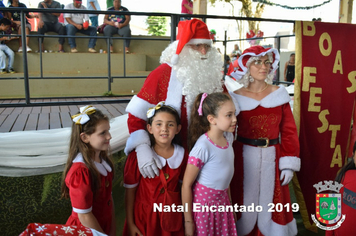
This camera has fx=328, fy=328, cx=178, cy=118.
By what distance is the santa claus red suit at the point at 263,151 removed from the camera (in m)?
1.99

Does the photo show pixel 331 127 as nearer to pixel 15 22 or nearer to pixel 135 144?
Answer: pixel 135 144

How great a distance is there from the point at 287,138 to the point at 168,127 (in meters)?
0.79

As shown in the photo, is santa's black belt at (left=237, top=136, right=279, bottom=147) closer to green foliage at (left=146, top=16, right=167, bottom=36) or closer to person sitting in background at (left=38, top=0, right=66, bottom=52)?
person sitting in background at (left=38, top=0, right=66, bottom=52)

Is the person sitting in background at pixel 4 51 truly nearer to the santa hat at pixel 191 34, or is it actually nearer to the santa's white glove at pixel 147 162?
the santa hat at pixel 191 34

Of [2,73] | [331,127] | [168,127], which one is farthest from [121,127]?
[2,73]

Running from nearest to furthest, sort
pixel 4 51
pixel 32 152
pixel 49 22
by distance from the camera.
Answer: pixel 32 152 → pixel 4 51 → pixel 49 22

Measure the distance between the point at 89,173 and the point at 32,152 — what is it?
77 cm

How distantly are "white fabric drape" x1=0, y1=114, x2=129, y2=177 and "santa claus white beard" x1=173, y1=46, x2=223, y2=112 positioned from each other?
90 cm

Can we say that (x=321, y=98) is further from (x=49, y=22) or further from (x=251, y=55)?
(x=49, y=22)

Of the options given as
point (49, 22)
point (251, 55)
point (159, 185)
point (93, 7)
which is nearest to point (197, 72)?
point (251, 55)

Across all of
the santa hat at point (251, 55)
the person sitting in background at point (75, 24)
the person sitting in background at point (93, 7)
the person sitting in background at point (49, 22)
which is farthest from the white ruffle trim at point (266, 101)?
the person sitting in background at point (93, 7)

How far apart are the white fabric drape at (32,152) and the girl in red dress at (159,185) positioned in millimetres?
601

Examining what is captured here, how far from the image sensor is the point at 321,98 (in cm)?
257

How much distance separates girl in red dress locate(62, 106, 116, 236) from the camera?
1521 mm
